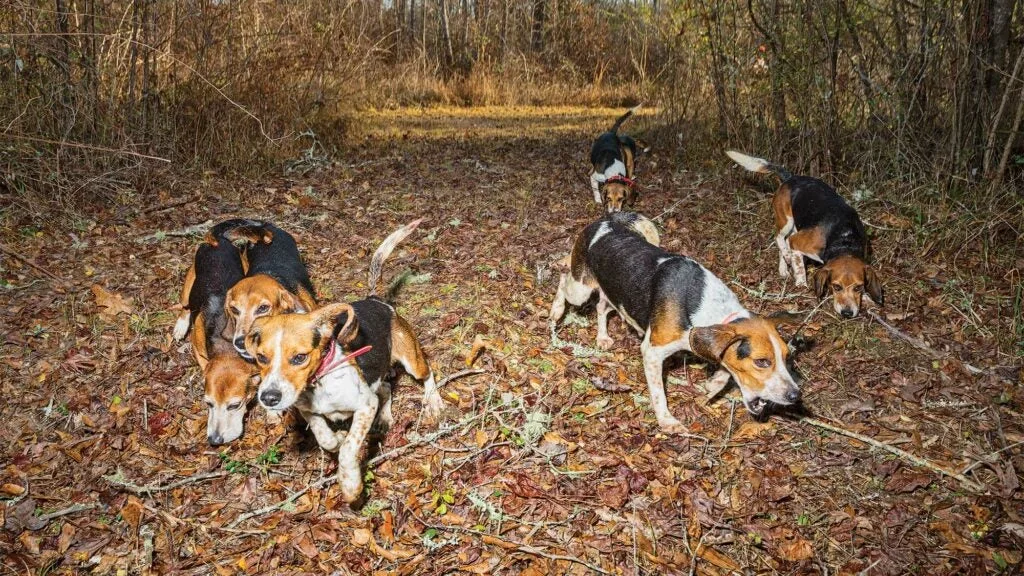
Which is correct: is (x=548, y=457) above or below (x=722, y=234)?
below

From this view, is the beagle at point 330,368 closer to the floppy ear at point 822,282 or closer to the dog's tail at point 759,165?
the floppy ear at point 822,282

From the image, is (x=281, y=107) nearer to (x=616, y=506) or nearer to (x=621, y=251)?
(x=621, y=251)

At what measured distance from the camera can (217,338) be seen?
4.47 m

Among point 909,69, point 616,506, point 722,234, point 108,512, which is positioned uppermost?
point 909,69

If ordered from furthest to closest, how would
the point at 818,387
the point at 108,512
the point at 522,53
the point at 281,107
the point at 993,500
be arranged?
1. the point at 522,53
2. the point at 281,107
3. the point at 818,387
4. the point at 108,512
5. the point at 993,500

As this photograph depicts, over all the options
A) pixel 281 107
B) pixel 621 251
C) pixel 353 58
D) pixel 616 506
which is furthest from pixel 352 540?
pixel 353 58

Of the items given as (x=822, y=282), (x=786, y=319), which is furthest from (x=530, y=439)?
(x=822, y=282)

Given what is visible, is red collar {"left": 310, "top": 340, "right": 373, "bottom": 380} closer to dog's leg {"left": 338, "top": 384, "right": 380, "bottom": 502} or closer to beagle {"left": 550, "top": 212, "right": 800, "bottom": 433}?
dog's leg {"left": 338, "top": 384, "right": 380, "bottom": 502}

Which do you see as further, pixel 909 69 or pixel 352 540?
pixel 909 69

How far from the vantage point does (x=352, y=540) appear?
3494mm

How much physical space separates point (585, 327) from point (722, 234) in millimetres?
2668

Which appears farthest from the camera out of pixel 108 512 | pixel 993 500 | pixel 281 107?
pixel 281 107

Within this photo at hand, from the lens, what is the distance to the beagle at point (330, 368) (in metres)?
3.18

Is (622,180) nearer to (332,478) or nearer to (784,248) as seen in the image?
(784,248)
